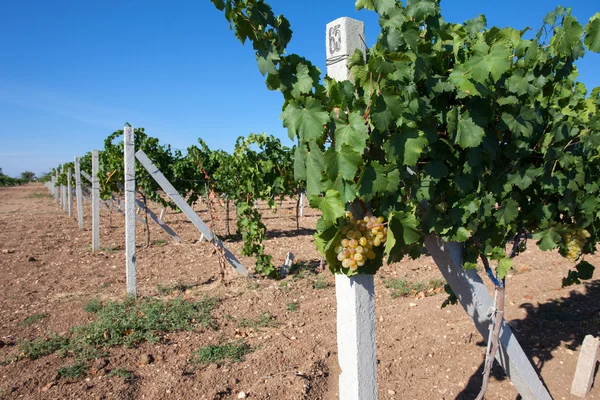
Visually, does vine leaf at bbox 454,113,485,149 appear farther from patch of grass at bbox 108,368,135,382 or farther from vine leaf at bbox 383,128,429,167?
patch of grass at bbox 108,368,135,382

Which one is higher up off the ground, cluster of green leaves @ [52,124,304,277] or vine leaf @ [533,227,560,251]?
cluster of green leaves @ [52,124,304,277]

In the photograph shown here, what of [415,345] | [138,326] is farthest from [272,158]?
[415,345]

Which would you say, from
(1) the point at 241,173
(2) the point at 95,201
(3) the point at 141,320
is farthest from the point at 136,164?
(3) the point at 141,320

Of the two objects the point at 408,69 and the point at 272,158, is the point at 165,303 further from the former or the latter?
the point at 408,69

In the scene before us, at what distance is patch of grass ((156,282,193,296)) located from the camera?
568cm

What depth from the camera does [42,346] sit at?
383 centimetres

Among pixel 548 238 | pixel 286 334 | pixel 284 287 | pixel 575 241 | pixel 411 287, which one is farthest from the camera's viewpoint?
pixel 284 287

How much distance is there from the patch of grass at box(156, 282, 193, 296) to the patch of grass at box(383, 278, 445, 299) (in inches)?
113

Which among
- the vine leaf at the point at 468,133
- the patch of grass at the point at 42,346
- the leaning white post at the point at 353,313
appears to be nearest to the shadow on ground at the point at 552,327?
the leaning white post at the point at 353,313

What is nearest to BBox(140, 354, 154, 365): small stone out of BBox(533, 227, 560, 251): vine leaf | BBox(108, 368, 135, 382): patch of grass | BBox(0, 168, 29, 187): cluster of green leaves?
BBox(108, 368, 135, 382): patch of grass

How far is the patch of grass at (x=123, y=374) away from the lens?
3.26 meters

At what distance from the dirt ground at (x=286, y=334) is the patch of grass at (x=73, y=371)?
0.17 feet

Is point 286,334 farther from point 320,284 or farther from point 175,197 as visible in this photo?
point 175,197

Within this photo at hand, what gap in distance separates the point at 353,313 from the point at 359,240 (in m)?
0.28
